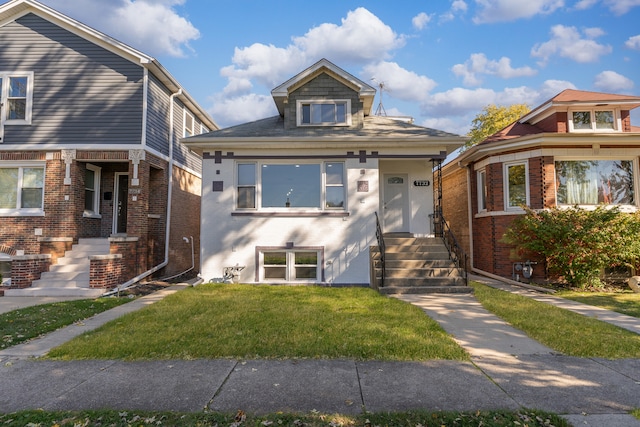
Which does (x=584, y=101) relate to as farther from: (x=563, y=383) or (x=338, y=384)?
(x=338, y=384)

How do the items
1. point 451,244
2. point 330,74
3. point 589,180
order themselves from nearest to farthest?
point 451,244 < point 589,180 < point 330,74

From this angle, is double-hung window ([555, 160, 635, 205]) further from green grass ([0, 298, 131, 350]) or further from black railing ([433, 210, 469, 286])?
green grass ([0, 298, 131, 350])

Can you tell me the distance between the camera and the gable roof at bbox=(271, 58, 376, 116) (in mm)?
11406

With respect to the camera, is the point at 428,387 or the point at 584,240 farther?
the point at 584,240

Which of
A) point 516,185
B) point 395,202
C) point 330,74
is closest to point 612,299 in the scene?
point 516,185

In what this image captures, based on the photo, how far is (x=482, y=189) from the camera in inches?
495

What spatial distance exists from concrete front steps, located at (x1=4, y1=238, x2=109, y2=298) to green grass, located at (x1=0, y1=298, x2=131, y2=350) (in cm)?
112

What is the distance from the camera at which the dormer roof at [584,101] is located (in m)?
11.0

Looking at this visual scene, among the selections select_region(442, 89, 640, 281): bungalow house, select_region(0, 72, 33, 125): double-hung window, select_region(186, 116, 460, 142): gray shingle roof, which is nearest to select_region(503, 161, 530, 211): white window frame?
select_region(442, 89, 640, 281): bungalow house

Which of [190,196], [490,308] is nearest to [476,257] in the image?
[490,308]

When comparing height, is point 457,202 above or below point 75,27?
below

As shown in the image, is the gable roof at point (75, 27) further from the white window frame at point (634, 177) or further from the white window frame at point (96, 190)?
the white window frame at point (634, 177)

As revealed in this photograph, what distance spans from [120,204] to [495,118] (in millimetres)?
28222

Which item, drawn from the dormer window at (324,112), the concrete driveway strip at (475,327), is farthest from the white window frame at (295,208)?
the concrete driveway strip at (475,327)
